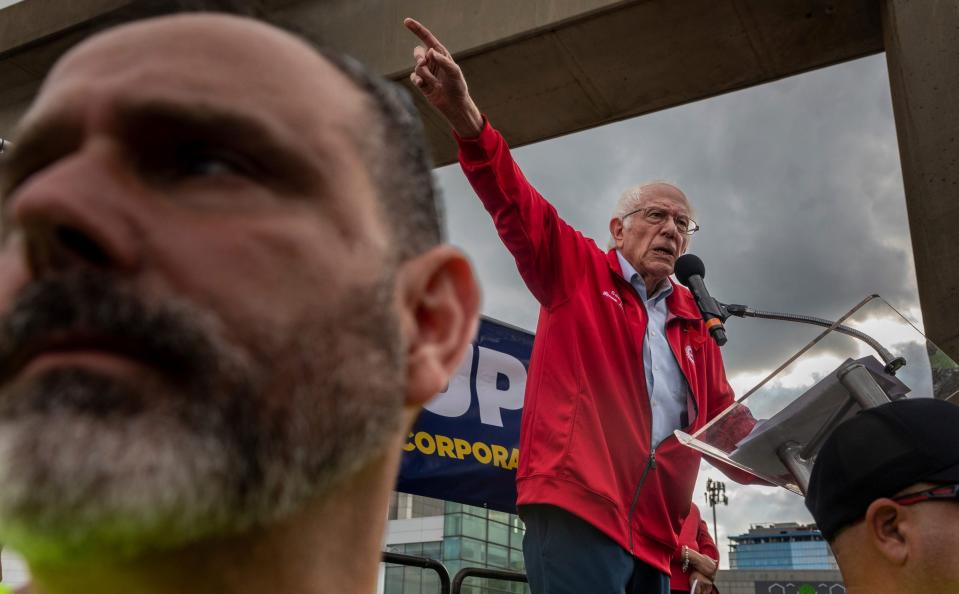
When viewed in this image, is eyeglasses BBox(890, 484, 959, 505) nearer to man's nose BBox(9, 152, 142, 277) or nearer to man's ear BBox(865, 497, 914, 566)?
man's ear BBox(865, 497, 914, 566)

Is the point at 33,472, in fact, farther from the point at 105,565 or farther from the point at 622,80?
the point at 622,80

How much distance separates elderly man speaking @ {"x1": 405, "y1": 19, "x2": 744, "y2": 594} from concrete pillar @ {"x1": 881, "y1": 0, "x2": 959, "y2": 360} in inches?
48.2

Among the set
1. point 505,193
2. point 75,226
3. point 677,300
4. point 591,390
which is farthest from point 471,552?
point 75,226

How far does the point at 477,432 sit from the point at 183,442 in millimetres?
3460

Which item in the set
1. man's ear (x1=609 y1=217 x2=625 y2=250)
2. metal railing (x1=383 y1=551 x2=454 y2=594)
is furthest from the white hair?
metal railing (x1=383 y1=551 x2=454 y2=594)

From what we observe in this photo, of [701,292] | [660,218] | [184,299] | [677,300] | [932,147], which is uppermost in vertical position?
[932,147]

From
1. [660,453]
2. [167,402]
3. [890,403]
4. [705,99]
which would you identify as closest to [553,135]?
[705,99]

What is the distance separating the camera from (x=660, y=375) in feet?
9.75

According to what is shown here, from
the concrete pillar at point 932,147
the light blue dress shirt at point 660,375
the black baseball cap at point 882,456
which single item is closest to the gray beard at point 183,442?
the black baseball cap at point 882,456

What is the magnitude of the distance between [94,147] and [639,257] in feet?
8.97

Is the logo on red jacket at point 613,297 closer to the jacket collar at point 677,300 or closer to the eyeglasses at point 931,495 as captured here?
the jacket collar at point 677,300

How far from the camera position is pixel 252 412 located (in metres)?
0.79

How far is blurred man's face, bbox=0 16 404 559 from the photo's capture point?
728 millimetres

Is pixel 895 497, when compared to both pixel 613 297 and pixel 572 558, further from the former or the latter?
pixel 613 297
